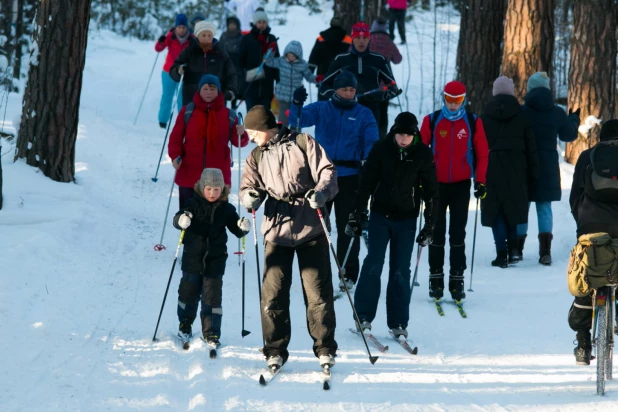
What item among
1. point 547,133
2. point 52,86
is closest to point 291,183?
point 547,133

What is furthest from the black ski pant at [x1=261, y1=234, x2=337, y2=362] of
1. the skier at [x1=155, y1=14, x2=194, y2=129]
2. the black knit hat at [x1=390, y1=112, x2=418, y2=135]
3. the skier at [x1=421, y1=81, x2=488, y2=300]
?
the skier at [x1=155, y1=14, x2=194, y2=129]

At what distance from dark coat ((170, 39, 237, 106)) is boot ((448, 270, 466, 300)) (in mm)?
4102

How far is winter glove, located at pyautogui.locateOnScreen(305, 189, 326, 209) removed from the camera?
6.25 metres

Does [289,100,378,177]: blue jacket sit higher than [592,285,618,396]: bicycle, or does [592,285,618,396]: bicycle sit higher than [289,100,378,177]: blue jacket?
[289,100,378,177]: blue jacket

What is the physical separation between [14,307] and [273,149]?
2.57 metres

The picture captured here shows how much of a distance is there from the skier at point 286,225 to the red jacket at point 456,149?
2.43 m

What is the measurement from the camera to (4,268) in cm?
809

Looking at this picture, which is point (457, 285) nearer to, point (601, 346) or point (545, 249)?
point (545, 249)

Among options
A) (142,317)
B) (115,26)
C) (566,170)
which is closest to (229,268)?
(142,317)

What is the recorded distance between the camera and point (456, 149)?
28.5 ft

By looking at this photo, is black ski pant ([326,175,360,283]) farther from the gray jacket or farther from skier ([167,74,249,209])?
the gray jacket

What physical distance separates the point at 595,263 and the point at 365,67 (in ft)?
17.3

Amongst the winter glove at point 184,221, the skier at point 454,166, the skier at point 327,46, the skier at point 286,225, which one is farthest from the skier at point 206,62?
the skier at point 286,225

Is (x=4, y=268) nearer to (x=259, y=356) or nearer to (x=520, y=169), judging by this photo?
(x=259, y=356)
